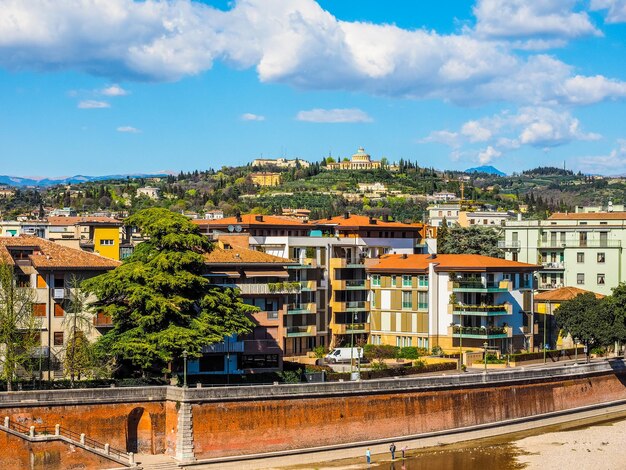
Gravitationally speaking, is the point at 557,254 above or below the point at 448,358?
above

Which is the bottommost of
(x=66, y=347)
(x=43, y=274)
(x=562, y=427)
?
(x=562, y=427)

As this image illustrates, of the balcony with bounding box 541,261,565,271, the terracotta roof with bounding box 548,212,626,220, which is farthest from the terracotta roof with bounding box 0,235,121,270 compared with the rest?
the terracotta roof with bounding box 548,212,626,220

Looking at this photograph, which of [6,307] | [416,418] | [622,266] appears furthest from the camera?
[622,266]

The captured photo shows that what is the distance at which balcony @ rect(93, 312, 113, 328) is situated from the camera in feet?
237

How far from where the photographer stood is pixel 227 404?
62.3 meters

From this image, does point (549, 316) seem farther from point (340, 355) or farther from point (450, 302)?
point (340, 355)

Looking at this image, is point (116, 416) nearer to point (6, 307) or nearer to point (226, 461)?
point (226, 461)

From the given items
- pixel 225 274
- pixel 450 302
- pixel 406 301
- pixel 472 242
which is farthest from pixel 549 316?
pixel 225 274

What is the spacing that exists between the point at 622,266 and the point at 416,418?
154ft

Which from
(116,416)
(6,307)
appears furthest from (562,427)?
(6,307)

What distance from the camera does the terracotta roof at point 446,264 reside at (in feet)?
306

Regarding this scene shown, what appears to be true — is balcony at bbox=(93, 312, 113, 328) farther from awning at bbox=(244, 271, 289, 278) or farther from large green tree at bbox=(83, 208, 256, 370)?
awning at bbox=(244, 271, 289, 278)

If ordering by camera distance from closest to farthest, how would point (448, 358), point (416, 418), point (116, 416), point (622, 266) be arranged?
1. point (116, 416)
2. point (416, 418)
3. point (448, 358)
4. point (622, 266)

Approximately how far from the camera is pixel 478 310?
9238 centimetres
